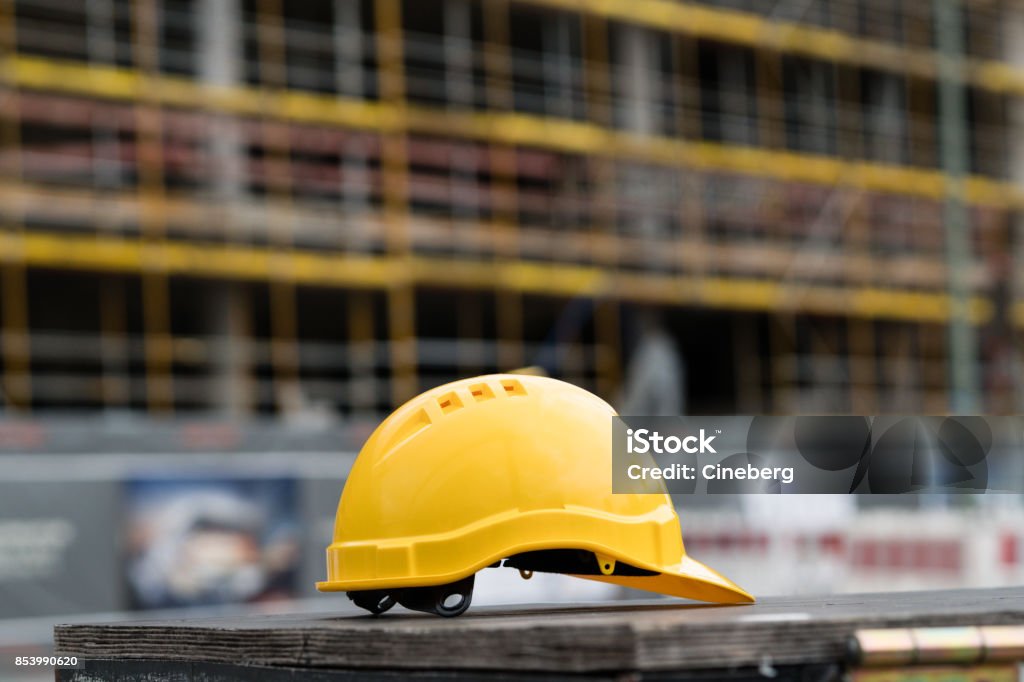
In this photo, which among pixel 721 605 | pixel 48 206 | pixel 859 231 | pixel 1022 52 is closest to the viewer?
pixel 721 605

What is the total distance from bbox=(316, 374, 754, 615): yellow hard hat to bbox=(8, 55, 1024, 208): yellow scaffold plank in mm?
23998

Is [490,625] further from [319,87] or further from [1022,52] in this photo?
[1022,52]

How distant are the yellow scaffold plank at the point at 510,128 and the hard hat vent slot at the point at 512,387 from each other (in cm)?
2398

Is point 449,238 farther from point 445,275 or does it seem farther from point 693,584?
point 693,584

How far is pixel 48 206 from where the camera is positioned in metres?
25.5

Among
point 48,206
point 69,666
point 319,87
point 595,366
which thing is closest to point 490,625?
point 69,666

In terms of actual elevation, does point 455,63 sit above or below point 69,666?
above

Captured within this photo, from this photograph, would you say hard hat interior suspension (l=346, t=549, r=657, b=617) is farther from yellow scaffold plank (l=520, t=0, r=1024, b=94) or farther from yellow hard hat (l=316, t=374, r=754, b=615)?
yellow scaffold plank (l=520, t=0, r=1024, b=94)

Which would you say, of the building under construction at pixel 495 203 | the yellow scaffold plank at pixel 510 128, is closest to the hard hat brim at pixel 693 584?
the building under construction at pixel 495 203

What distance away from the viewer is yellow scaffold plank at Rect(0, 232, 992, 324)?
25.9 m

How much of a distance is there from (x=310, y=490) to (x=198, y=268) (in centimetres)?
1028
